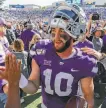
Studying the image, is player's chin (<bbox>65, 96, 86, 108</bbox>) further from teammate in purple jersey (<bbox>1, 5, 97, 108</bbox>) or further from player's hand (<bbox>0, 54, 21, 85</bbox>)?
player's hand (<bbox>0, 54, 21, 85</bbox>)

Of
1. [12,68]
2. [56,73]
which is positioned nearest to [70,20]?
[56,73]

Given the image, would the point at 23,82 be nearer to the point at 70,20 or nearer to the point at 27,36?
the point at 70,20

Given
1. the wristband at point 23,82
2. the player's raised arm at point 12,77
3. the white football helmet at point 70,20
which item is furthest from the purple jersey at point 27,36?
the player's raised arm at point 12,77

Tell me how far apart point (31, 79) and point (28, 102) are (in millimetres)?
3110

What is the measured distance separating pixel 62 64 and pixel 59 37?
258 millimetres

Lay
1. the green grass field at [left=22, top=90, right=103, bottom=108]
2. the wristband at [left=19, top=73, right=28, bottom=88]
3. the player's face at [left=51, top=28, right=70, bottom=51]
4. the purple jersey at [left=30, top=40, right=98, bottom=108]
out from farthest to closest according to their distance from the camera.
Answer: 1. the green grass field at [left=22, top=90, right=103, bottom=108]
2. the purple jersey at [left=30, top=40, right=98, bottom=108]
3. the player's face at [left=51, top=28, right=70, bottom=51]
4. the wristband at [left=19, top=73, right=28, bottom=88]

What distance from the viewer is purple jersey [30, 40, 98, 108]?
258 centimetres

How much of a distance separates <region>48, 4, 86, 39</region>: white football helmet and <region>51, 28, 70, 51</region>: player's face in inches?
1.2

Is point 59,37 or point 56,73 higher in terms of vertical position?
point 59,37

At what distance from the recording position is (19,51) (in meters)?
6.43

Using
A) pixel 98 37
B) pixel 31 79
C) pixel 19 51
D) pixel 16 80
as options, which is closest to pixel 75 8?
pixel 31 79

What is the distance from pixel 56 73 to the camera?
2.62m

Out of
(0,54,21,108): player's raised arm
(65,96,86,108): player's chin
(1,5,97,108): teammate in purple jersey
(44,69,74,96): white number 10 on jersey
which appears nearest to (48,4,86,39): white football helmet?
(1,5,97,108): teammate in purple jersey

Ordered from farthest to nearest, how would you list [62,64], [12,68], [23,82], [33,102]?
[33,102]
[62,64]
[23,82]
[12,68]
